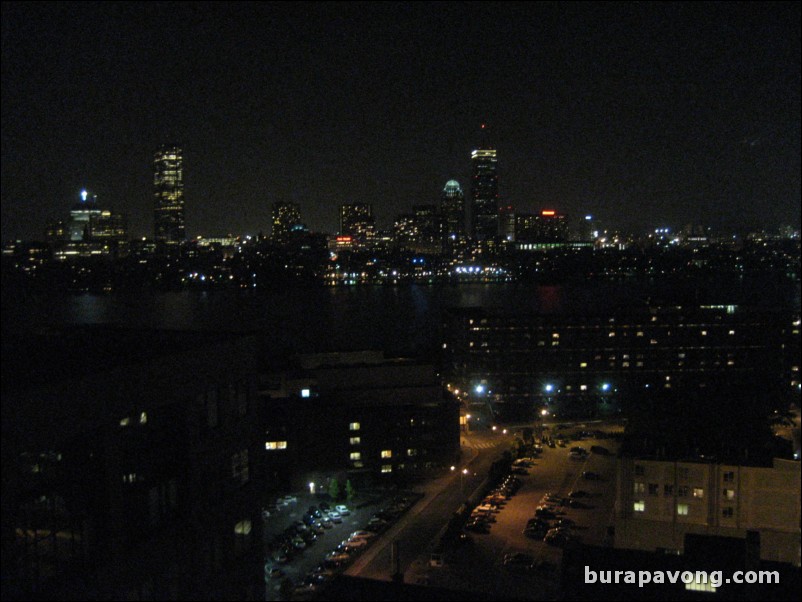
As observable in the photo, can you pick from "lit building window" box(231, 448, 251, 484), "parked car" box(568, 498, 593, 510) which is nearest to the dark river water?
"parked car" box(568, 498, 593, 510)

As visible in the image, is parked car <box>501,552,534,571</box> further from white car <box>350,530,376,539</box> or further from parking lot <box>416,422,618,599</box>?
white car <box>350,530,376,539</box>

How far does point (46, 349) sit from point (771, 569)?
154cm

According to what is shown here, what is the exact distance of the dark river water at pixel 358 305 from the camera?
38.9 ft

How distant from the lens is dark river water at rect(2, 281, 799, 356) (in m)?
11.9

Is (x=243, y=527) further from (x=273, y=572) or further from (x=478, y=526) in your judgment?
(x=478, y=526)

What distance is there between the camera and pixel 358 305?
19.6 m

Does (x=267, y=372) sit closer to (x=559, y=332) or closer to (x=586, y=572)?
(x=559, y=332)

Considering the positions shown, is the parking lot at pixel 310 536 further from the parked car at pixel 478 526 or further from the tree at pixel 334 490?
the parked car at pixel 478 526

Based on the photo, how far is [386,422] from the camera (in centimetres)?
559

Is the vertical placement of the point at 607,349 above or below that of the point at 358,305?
below

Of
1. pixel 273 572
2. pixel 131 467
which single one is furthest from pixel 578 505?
pixel 131 467

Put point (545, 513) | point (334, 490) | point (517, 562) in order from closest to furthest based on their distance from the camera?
point (517, 562) → point (545, 513) → point (334, 490)

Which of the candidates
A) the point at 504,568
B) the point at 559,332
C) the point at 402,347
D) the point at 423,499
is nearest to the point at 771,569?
the point at 504,568

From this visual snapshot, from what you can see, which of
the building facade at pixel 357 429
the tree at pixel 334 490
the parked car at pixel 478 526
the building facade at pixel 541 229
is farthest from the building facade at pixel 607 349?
the building facade at pixel 541 229
